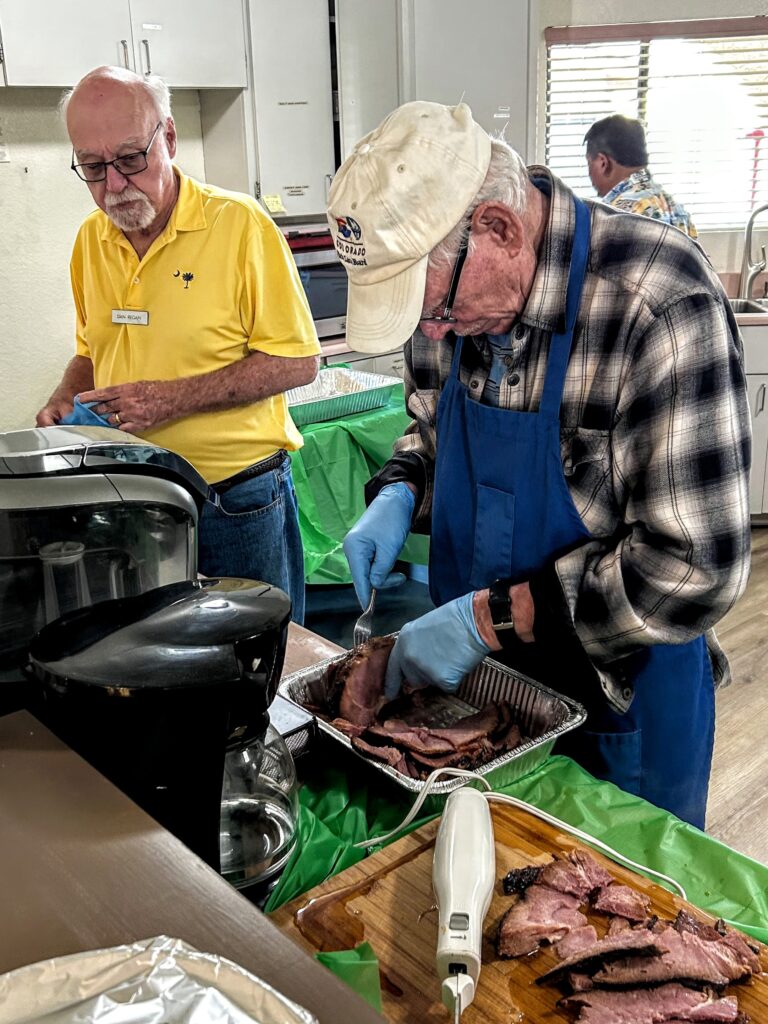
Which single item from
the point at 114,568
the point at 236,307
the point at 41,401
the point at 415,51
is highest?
the point at 415,51

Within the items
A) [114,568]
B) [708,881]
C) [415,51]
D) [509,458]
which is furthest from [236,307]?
[415,51]

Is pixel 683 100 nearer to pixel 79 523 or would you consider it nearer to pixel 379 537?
pixel 379 537

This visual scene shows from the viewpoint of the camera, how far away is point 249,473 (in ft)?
7.04

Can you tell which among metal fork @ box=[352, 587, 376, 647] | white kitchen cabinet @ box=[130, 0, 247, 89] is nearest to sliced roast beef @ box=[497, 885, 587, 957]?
metal fork @ box=[352, 587, 376, 647]

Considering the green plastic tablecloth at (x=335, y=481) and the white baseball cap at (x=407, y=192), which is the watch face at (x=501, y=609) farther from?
the green plastic tablecloth at (x=335, y=481)

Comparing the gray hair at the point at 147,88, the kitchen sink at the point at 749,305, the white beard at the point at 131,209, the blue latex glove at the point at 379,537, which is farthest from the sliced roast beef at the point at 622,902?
the kitchen sink at the point at 749,305

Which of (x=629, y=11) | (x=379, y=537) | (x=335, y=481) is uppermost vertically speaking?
(x=629, y=11)

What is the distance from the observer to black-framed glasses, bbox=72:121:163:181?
1973 mm

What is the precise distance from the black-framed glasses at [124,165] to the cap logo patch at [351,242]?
97 centimetres

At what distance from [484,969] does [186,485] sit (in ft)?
2.05

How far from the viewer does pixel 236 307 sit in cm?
208

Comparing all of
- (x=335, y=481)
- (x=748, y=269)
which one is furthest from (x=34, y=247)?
(x=748, y=269)

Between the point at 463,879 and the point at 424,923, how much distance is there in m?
0.10

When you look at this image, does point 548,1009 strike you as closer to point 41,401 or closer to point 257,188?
point 41,401
